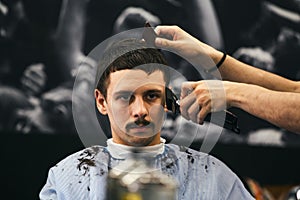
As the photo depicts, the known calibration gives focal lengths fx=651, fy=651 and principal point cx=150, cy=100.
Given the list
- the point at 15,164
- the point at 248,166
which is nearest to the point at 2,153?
the point at 15,164

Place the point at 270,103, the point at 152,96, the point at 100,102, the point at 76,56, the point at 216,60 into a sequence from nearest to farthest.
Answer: the point at 270,103 < the point at 152,96 < the point at 100,102 < the point at 216,60 < the point at 76,56

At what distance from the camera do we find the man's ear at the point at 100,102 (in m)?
2.67

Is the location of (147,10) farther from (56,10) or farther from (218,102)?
(218,102)

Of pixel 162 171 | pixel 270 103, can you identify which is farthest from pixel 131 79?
pixel 270 103

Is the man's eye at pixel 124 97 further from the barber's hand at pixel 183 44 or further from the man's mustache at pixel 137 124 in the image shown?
the barber's hand at pixel 183 44

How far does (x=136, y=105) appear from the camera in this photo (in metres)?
2.51

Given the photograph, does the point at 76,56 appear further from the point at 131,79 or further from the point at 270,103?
the point at 270,103

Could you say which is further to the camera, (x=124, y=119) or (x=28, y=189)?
(x=28, y=189)

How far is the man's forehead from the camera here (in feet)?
8.21

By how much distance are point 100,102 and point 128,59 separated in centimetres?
28

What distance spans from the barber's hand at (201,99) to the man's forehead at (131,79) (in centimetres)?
13

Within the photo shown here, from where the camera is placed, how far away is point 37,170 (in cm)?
395

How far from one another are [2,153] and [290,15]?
1956 mm

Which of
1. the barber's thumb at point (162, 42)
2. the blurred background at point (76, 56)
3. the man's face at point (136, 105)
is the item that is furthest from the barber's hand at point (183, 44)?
the blurred background at point (76, 56)
